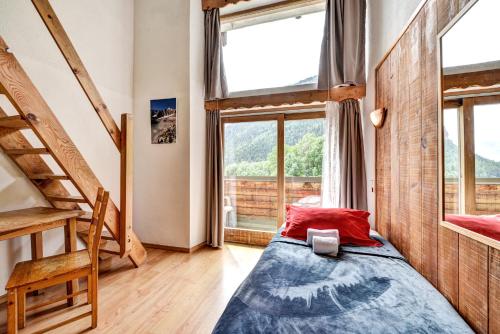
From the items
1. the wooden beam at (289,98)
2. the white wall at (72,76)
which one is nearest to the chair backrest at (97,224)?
the white wall at (72,76)

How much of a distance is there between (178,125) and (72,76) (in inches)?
50.6

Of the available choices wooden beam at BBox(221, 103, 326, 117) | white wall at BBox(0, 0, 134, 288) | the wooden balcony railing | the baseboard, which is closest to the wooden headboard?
wooden beam at BBox(221, 103, 326, 117)

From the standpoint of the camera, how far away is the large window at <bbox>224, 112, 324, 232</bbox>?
122 inches

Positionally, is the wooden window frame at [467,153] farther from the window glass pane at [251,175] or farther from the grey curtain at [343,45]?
the window glass pane at [251,175]

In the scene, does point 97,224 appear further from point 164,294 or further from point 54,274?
point 164,294

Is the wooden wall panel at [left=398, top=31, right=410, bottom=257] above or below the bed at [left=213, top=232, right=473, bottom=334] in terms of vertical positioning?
above

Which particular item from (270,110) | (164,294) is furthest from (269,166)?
(164,294)

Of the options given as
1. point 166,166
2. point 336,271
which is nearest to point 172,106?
point 166,166

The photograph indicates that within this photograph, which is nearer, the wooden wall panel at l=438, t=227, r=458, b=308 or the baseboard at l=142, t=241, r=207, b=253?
the wooden wall panel at l=438, t=227, r=458, b=308

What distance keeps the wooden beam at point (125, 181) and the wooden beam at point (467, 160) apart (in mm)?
2517

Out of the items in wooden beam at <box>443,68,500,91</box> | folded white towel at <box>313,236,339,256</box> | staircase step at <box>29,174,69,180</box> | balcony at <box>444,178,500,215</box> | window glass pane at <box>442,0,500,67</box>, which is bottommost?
folded white towel at <box>313,236,339,256</box>

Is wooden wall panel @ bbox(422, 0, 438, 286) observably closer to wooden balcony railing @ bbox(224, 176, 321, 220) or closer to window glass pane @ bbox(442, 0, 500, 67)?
window glass pane @ bbox(442, 0, 500, 67)

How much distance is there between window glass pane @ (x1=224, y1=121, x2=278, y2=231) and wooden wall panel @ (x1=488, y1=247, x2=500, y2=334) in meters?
2.42

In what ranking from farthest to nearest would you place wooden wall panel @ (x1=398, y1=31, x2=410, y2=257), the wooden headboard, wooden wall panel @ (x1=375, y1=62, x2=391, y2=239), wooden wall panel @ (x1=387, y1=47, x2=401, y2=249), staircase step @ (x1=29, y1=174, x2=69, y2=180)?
wooden wall panel @ (x1=375, y1=62, x2=391, y2=239)
staircase step @ (x1=29, y1=174, x2=69, y2=180)
wooden wall panel @ (x1=387, y1=47, x2=401, y2=249)
wooden wall panel @ (x1=398, y1=31, x2=410, y2=257)
the wooden headboard
